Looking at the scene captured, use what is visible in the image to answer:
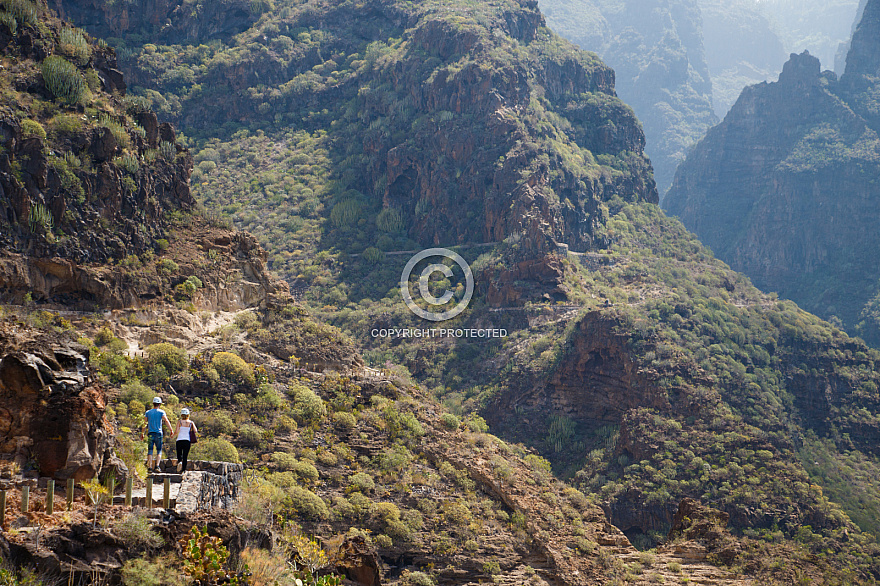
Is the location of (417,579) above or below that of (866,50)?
below

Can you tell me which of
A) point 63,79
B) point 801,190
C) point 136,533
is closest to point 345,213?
point 63,79

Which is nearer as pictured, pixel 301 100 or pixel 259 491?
pixel 259 491

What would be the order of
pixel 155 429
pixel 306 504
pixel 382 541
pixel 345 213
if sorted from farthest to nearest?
pixel 345 213 < pixel 382 541 < pixel 306 504 < pixel 155 429

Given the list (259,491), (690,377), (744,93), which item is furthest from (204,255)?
(744,93)

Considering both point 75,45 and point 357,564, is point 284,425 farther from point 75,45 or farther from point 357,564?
point 75,45

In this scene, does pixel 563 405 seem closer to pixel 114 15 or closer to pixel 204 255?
pixel 204 255

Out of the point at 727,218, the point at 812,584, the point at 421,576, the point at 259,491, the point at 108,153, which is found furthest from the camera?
the point at 727,218

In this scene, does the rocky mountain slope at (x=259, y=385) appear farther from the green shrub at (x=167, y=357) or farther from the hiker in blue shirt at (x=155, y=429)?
the hiker in blue shirt at (x=155, y=429)

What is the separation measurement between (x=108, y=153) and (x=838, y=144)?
455 ft

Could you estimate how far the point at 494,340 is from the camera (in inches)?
3686

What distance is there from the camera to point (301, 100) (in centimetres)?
12525

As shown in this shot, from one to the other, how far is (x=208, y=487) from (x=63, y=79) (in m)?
28.2

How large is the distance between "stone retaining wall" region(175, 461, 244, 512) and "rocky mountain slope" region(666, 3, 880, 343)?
124 m

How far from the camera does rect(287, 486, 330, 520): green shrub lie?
41.2m
